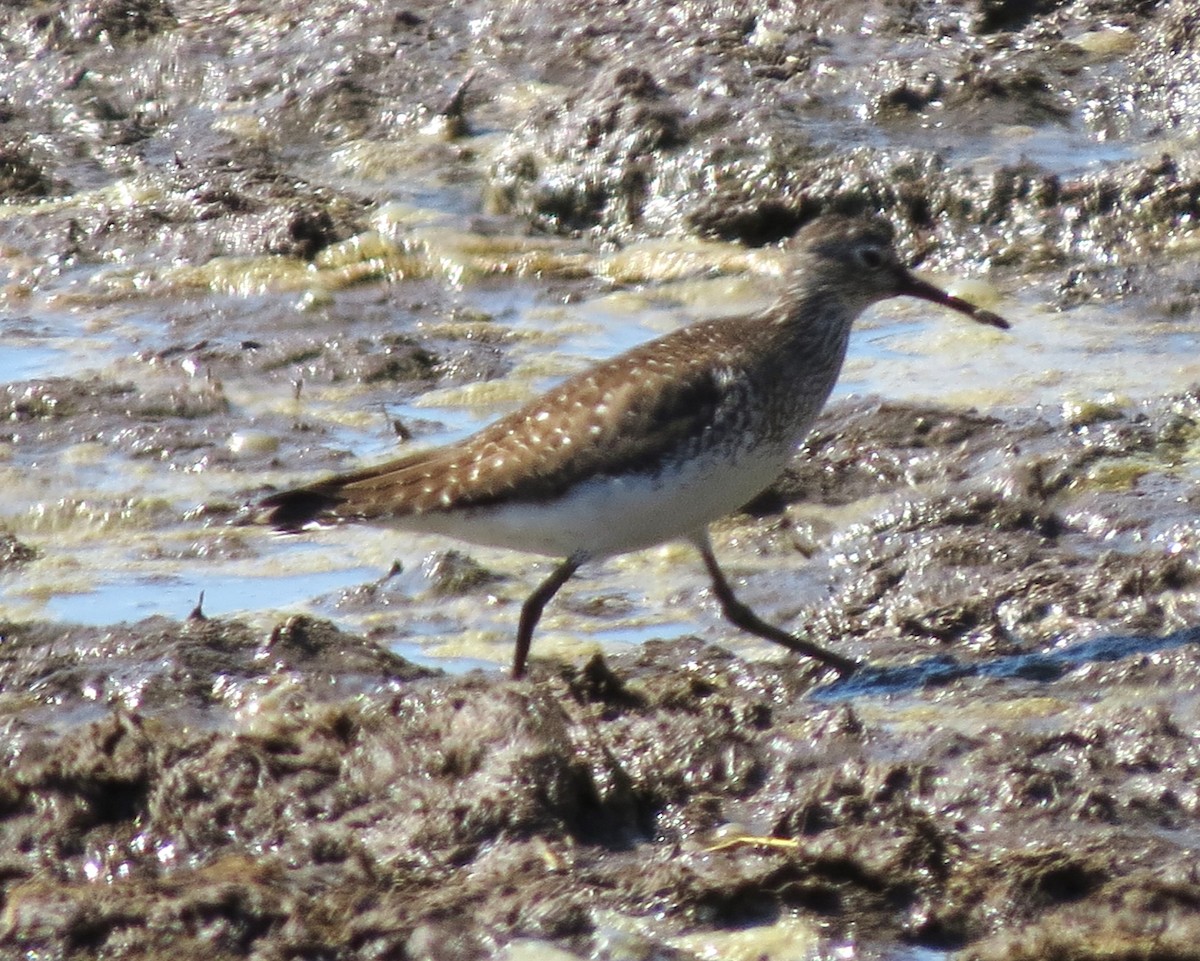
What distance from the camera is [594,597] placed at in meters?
6.58

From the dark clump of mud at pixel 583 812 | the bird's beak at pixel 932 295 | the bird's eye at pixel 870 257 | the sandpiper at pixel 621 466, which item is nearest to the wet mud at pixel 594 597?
the dark clump of mud at pixel 583 812

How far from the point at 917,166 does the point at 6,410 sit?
4.04 meters

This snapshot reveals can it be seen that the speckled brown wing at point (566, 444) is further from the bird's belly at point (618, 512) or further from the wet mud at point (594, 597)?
the wet mud at point (594, 597)

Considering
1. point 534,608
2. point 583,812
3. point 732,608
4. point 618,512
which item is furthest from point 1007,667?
point 583,812

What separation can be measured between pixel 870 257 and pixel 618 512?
142 centimetres

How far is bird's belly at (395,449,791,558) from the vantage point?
224 inches

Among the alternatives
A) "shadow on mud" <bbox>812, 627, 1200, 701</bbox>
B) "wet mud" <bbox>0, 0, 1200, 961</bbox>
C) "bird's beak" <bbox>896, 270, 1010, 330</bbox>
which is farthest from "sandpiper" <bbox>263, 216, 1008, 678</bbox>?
"bird's beak" <bbox>896, 270, 1010, 330</bbox>

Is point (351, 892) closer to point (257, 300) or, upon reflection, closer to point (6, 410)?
point (6, 410)

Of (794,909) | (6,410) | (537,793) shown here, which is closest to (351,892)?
(537,793)

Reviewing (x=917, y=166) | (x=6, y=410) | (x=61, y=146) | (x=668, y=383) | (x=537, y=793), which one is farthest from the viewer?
(x=61, y=146)

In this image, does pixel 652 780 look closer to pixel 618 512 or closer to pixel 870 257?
pixel 618 512

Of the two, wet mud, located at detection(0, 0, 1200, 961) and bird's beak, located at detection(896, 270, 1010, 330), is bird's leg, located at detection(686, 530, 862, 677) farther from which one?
bird's beak, located at detection(896, 270, 1010, 330)

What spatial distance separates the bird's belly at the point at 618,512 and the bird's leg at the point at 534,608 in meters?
0.04

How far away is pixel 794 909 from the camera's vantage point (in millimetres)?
4328
